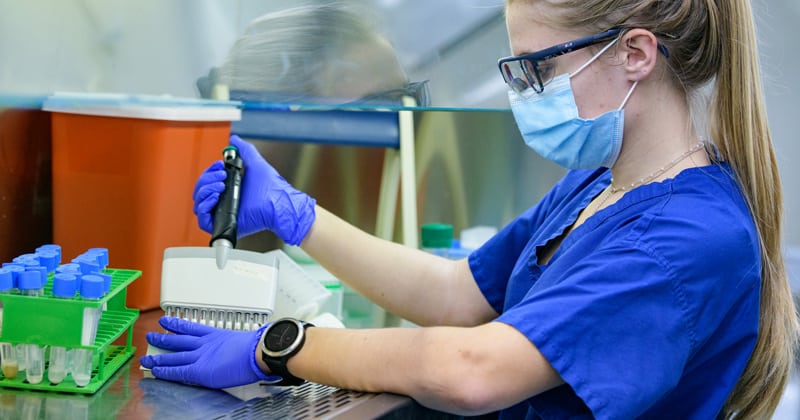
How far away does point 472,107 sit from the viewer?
1.60 metres

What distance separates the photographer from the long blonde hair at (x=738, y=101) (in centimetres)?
116

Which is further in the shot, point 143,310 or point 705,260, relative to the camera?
point 143,310

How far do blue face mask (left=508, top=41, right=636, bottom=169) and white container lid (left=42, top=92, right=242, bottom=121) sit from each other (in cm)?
49

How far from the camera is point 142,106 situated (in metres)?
1.47

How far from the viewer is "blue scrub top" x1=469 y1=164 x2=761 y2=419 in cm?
101

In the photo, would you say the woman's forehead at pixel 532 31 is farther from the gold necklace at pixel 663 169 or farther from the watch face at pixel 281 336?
the watch face at pixel 281 336

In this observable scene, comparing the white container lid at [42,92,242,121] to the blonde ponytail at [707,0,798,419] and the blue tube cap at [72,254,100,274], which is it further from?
the blonde ponytail at [707,0,798,419]

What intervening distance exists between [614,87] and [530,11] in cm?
16

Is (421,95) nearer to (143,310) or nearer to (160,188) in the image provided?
(160,188)

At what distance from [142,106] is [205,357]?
530 mm

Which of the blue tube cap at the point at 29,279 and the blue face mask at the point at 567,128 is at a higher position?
the blue face mask at the point at 567,128

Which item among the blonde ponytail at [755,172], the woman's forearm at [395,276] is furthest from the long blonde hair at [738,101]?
the woman's forearm at [395,276]

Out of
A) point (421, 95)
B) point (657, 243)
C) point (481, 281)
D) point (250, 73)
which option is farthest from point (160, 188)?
point (657, 243)

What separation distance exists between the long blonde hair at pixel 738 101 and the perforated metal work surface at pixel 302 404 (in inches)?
22.7
